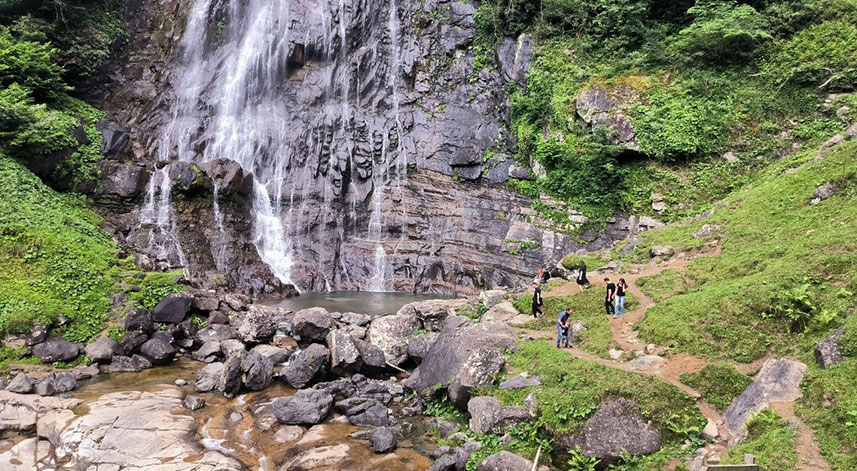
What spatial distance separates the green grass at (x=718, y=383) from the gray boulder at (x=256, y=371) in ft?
33.3

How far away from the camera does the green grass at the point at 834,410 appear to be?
5887 millimetres

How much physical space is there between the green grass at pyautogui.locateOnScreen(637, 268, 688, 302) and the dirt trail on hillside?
0.17 m

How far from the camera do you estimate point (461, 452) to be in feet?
29.0

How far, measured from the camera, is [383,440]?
983 centimetres

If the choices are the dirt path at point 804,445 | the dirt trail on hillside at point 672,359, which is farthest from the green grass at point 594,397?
the dirt path at point 804,445

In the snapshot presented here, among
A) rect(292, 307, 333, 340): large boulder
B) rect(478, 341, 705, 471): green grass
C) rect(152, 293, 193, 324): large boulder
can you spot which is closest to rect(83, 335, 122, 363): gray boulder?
rect(152, 293, 193, 324): large boulder

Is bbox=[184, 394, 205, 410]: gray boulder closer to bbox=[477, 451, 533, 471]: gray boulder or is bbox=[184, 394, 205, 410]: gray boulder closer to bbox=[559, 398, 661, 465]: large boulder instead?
bbox=[477, 451, 533, 471]: gray boulder

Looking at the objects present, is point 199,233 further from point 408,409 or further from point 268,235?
point 408,409

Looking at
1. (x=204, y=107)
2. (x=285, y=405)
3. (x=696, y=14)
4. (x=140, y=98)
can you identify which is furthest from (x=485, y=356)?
(x=140, y=98)

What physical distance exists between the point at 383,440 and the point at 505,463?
2.95 m

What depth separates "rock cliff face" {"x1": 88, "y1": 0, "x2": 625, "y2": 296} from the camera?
24.9 m

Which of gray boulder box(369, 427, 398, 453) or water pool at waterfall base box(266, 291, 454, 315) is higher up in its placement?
water pool at waterfall base box(266, 291, 454, 315)

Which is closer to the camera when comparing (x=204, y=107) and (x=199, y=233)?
(x=199, y=233)

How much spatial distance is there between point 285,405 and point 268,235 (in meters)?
17.6
